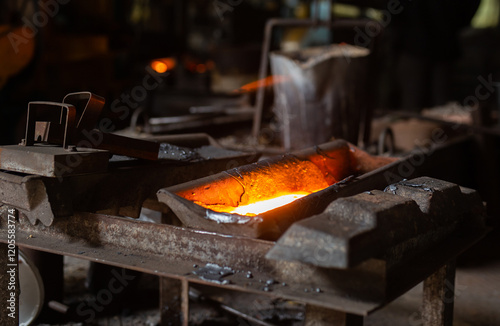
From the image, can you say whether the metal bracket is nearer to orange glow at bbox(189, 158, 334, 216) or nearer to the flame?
orange glow at bbox(189, 158, 334, 216)

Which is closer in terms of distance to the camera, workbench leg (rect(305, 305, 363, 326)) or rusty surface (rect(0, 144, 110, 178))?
workbench leg (rect(305, 305, 363, 326))

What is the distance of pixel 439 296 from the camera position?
7.67 feet

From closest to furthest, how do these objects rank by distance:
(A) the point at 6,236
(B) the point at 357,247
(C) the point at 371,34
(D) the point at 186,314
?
(B) the point at 357,247
(A) the point at 6,236
(D) the point at 186,314
(C) the point at 371,34

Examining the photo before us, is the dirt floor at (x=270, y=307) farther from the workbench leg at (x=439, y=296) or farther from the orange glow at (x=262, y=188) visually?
the orange glow at (x=262, y=188)

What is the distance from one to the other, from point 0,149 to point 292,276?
1.30 m

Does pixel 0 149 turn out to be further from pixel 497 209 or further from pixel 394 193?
pixel 497 209

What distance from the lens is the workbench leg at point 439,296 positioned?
232 cm

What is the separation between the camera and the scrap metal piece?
1563mm

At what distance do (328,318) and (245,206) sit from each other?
711 millimetres

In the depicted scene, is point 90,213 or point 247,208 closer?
point 90,213

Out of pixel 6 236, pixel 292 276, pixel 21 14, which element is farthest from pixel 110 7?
pixel 292 276

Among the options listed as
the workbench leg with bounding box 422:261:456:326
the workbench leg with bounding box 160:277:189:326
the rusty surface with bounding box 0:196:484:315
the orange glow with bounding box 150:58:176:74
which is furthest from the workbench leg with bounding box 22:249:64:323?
the orange glow with bounding box 150:58:176:74

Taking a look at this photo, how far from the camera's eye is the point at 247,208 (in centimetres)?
225

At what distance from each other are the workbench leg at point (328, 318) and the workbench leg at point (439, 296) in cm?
72
